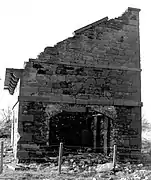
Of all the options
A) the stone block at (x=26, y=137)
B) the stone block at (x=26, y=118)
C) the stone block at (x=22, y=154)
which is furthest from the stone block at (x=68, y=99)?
the stone block at (x=22, y=154)

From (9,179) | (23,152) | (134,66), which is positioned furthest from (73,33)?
(9,179)

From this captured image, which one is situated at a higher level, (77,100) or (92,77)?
(92,77)

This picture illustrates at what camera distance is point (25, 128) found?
12539 millimetres

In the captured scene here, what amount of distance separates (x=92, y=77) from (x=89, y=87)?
0.46 metres

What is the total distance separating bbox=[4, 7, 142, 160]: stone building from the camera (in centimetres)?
1267

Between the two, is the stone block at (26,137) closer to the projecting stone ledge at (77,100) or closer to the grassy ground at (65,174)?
the grassy ground at (65,174)

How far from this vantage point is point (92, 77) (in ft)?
44.5

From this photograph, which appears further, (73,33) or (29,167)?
(73,33)

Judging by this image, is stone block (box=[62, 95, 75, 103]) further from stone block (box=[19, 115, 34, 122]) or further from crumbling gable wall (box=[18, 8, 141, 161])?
stone block (box=[19, 115, 34, 122])

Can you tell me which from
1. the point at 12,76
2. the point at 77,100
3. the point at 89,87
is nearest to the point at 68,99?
the point at 77,100

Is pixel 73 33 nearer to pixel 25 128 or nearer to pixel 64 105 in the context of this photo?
pixel 64 105

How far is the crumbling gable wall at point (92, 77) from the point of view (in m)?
12.8

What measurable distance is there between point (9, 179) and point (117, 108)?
597 cm

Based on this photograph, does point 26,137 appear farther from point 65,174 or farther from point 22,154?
point 65,174
